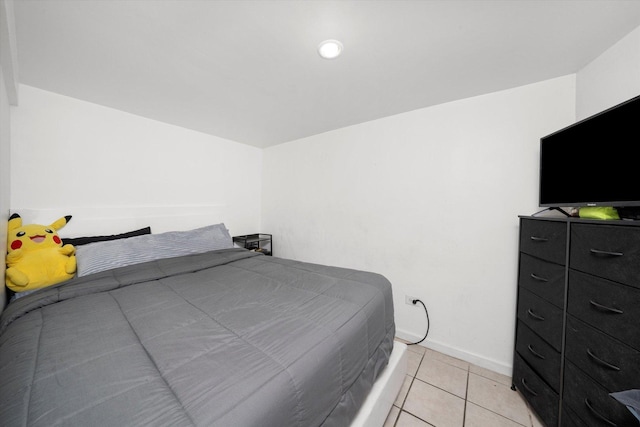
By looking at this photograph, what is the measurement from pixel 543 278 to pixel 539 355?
0.47m

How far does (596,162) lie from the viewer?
3.87 ft

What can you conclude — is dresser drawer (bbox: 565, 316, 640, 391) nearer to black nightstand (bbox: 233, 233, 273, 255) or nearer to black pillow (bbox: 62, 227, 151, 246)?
black nightstand (bbox: 233, 233, 273, 255)

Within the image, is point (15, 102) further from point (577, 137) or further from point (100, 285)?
point (577, 137)

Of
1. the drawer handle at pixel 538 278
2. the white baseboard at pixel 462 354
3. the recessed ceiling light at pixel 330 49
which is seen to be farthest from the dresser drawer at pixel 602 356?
the recessed ceiling light at pixel 330 49

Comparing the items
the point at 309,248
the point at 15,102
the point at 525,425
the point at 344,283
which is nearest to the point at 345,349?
the point at 344,283

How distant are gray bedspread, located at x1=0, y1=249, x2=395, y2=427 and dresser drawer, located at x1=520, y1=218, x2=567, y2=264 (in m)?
0.94

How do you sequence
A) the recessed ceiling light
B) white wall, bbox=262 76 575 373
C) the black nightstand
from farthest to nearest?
the black nightstand, white wall, bbox=262 76 575 373, the recessed ceiling light

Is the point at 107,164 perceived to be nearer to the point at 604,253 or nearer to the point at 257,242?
the point at 257,242

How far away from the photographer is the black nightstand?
3166 mm

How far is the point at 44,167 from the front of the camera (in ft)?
6.07

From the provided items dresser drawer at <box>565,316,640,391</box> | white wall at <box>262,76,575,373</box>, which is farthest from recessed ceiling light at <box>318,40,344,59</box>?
dresser drawer at <box>565,316,640,391</box>

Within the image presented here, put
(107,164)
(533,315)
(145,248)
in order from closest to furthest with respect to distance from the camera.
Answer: (533,315) < (145,248) < (107,164)

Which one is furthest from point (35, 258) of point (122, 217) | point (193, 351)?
point (193, 351)

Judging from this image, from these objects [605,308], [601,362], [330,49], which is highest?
[330,49]
